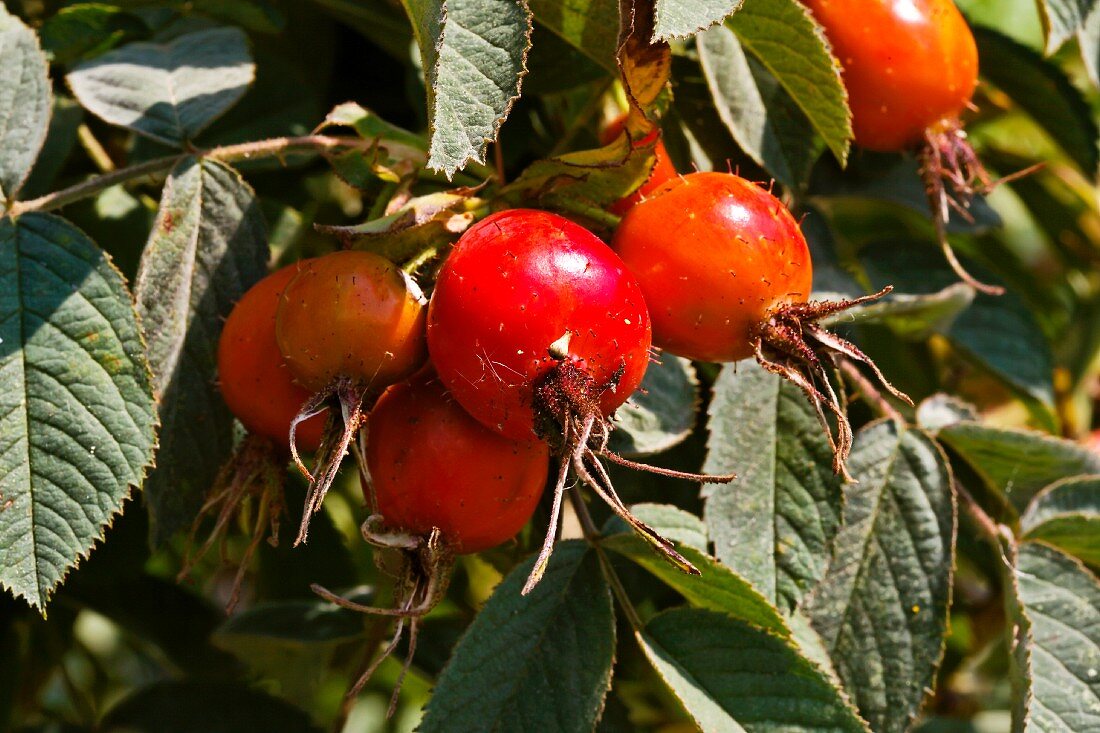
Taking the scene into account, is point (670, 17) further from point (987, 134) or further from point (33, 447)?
point (987, 134)

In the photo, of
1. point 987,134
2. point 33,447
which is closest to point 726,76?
point 33,447

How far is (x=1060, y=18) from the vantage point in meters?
1.46

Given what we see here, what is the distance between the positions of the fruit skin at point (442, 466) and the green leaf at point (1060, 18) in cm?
93

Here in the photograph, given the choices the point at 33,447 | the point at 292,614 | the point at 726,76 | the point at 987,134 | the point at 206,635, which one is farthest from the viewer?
the point at 987,134

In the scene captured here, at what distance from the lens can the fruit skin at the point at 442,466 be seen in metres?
1.08

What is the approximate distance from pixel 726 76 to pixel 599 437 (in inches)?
23.6

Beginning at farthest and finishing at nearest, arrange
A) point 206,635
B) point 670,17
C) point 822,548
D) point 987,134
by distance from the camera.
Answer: point 987,134 < point 206,635 < point 822,548 < point 670,17

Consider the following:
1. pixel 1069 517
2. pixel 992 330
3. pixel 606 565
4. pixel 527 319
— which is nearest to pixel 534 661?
pixel 606 565

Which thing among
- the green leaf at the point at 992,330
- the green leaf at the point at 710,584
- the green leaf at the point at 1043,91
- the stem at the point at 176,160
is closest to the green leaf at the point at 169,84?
the stem at the point at 176,160

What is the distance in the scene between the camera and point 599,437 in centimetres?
102

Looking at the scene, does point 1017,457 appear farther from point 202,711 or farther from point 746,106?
point 202,711

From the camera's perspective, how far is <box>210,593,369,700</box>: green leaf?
5.16ft

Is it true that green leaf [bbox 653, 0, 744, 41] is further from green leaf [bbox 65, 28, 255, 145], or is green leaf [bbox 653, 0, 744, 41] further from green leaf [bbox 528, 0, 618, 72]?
green leaf [bbox 65, 28, 255, 145]

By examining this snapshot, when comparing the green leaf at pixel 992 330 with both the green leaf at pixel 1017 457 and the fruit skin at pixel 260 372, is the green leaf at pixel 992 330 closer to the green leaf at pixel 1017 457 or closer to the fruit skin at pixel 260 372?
the green leaf at pixel 1017 457
